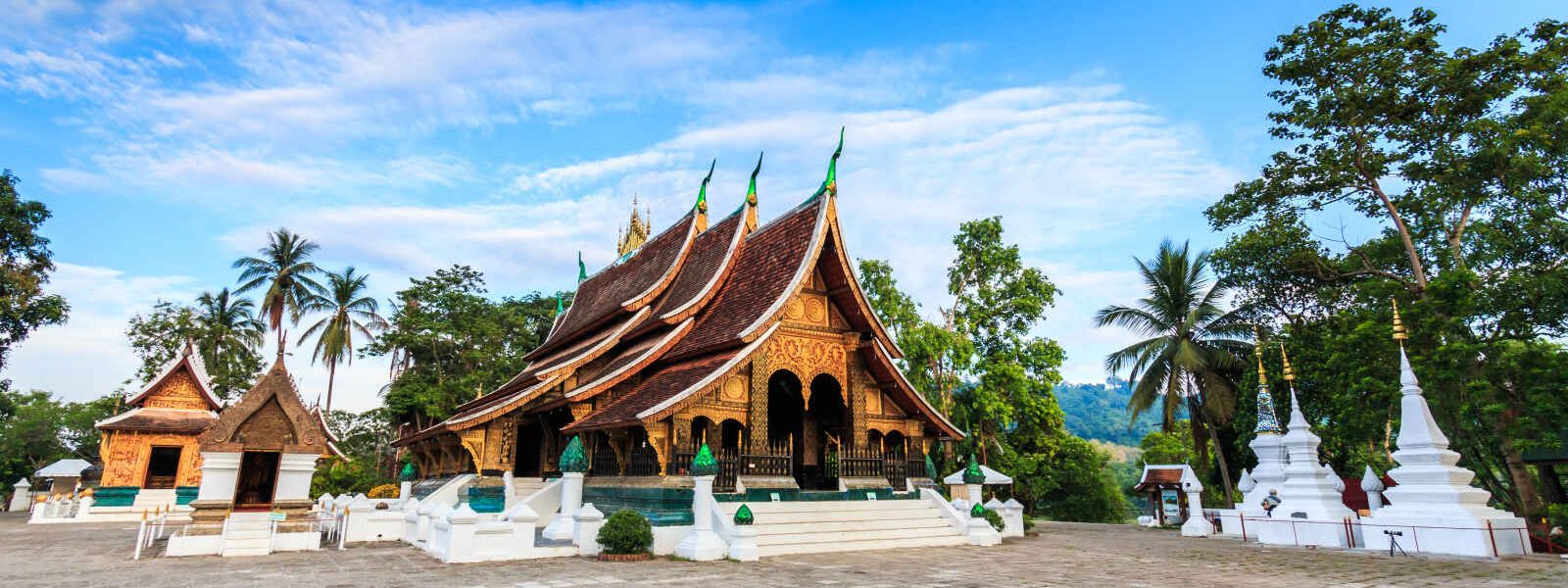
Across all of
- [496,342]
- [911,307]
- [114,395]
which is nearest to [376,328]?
Result: [496,342]

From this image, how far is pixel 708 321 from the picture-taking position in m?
13.4

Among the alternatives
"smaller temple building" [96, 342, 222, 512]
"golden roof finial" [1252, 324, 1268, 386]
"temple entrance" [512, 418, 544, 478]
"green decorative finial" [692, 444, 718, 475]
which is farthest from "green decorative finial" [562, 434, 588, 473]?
"smaller temple building" [96, 342, 222, 512]

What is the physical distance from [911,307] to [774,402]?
398 inches

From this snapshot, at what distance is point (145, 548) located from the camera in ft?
33.5

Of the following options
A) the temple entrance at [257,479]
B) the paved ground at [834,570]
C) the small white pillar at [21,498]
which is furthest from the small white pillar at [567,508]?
the small white pillar at [21,498]

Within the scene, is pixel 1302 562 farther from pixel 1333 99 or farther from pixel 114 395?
pixel 114 395

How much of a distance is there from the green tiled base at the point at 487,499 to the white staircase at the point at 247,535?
3.75m

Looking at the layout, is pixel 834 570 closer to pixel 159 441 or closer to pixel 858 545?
pixel 858 545

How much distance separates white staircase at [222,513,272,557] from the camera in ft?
30.3

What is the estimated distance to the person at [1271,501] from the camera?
41.1 feet

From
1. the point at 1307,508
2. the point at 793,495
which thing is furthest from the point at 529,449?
the point at 1307,508

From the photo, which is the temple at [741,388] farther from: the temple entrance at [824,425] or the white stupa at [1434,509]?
the white stupa at [1434,509]

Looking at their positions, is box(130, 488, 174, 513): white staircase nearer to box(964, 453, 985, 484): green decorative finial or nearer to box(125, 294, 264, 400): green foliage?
box(125, 294, 264, 400): green foliage

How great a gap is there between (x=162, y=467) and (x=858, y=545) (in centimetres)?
2422
